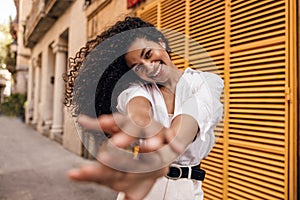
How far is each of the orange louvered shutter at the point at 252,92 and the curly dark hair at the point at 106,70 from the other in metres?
1.21

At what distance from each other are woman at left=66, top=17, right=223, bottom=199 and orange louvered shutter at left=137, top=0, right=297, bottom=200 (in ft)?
4.09

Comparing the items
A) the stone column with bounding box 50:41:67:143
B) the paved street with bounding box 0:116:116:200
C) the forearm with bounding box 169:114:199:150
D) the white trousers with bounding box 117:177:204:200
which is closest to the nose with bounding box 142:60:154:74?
the forearm with bounding box 169:114:199:150

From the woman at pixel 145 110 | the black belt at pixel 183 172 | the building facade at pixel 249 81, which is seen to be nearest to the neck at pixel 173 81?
the woman at pixel 145 110

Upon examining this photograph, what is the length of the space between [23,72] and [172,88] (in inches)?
980

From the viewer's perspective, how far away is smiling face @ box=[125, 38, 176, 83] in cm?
97

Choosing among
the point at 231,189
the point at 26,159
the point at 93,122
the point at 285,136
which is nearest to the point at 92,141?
the point at 93,122

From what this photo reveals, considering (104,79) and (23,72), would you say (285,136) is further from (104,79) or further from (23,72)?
(23,72)

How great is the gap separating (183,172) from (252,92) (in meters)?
2.19

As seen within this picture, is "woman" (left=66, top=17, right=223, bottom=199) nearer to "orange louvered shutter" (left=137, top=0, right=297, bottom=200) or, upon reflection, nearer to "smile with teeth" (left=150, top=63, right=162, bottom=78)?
"smile with teeth" (left=150, top=63, right=162, bottom=78)

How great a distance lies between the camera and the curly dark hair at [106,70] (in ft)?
3.51

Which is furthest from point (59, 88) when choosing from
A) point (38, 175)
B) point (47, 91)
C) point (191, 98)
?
point (191, 98)

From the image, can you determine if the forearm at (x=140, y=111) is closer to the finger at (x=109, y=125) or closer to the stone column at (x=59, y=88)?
the finger at (x=109, y=125)

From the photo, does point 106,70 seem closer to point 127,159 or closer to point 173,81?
point 173,81

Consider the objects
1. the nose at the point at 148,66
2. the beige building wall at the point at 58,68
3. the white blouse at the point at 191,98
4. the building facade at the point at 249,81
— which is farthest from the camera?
the beige building wall at the point at 58,68
